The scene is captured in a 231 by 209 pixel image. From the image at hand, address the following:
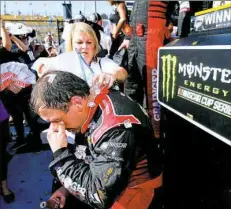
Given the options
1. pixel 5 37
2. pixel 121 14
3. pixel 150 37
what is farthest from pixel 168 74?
pixel 5 37

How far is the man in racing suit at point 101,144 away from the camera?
1.16 m

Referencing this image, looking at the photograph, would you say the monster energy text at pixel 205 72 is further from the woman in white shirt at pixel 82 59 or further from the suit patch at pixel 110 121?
the woman in white shirt at pixel 82 59

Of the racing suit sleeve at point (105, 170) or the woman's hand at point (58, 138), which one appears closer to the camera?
the racing suit sleeve at point (105, 170)

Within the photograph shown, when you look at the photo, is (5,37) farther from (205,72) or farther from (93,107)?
(205,72)

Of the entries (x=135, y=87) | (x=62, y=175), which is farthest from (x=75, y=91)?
(x=135, y=87)

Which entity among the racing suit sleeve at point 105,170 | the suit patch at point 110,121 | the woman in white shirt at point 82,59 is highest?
the woman in white shirt at point 82,59

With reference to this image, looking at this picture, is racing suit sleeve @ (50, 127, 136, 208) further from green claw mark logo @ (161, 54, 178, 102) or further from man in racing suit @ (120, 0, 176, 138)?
man in racing suit @ (120, 0, 176, 138)

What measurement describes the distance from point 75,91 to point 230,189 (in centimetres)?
71

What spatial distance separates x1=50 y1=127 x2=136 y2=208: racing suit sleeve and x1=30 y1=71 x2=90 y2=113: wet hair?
0.21m

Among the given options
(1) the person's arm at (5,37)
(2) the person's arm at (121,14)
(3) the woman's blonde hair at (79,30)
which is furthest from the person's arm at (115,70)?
(1) the person's arm at (5,37)

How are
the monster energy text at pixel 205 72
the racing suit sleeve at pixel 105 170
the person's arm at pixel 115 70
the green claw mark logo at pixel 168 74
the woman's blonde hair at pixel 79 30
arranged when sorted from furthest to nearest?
the woman's blonde hair at pixel 79 30 → the person's arm at pixel 115 70 → the green claw mark logo at pixel 168 74 → the racing suit sleeve at pixel 105 170 → the monster energy text at pixel 205 72

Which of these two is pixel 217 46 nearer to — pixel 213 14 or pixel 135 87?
pixel 213 14

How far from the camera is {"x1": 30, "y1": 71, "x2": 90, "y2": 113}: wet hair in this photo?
1.23 meters

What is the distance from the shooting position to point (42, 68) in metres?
2.18
